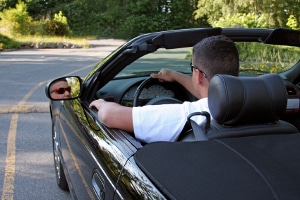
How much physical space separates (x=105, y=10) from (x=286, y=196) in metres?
53.8

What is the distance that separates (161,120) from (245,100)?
460mm

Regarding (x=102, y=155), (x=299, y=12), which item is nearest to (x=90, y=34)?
(x=299, y=12)

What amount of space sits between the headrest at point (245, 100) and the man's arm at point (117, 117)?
469 millimetres

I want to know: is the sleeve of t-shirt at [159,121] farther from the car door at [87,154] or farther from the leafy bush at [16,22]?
the leafy bush at [16,22]

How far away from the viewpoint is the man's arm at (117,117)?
2117 mm

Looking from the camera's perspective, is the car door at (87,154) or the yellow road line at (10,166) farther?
the yellow road line at (10,166)

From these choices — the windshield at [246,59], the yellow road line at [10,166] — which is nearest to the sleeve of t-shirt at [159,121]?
the windshield at [246,59]

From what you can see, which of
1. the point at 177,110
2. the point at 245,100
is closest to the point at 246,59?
the point at 177,110

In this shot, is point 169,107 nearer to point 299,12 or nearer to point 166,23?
point 299,12

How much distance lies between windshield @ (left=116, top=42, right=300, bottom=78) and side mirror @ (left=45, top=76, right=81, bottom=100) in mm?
1053

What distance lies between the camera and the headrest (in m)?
1.79

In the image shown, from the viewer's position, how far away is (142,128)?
6.81 ft

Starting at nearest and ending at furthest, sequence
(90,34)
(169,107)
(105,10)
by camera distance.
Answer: (169,107)
(90,34)
(105,10)

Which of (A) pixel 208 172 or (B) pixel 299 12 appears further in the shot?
(B) pixel 299 12
